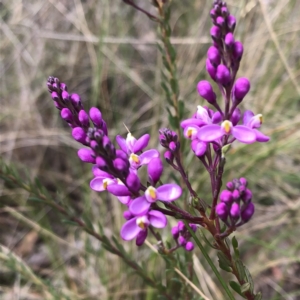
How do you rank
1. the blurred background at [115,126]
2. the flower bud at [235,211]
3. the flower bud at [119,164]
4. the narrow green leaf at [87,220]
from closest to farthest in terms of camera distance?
the flower bud at [119,164] → the flower bud at [235,211] → the narrow green leaf at [87,220] → the blurred background at [115,126]

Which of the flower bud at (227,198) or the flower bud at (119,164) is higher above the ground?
the flower bud at (119,164)

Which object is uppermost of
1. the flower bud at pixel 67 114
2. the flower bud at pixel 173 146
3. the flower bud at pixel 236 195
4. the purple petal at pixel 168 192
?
the flower bud at pixel 67 114

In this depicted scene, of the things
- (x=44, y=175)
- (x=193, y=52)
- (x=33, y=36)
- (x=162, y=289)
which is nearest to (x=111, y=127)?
(x=44, y=175)

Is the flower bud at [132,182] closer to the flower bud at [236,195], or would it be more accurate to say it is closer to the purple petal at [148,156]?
the purple petal at [148,156]

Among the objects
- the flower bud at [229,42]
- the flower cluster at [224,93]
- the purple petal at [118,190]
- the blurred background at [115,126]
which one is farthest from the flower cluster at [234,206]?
the blurred background at [115,126]

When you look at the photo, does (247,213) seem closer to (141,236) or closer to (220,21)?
(141,236)

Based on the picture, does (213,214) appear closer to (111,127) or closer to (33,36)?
(111,127)

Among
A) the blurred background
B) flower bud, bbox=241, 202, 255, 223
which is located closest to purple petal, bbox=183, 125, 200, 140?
flower bud, bbox=241, 202, 255, 223

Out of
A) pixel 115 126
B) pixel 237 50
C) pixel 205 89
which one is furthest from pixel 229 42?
pixel 115 126
